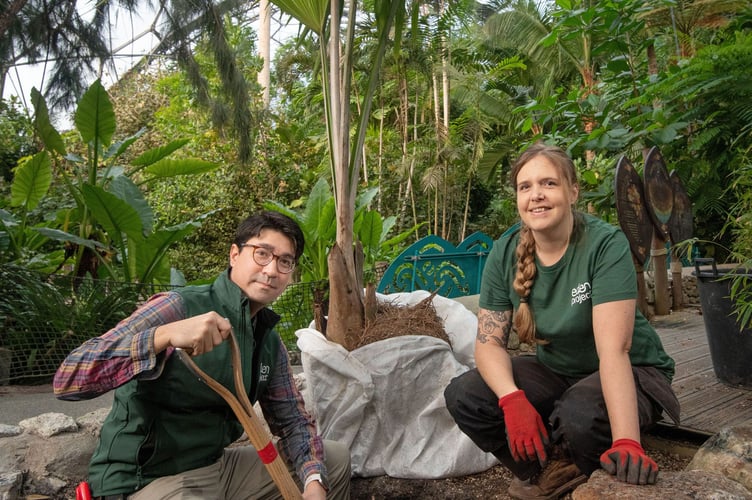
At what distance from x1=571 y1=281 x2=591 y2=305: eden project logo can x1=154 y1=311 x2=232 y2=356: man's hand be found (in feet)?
3.38

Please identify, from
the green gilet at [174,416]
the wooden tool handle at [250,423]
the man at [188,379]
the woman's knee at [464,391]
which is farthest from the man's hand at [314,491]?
the woman's knee at [464,391]

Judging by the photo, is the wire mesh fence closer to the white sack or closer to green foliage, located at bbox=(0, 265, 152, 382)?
green foliage, located at bbox=(0, 265, 152, 382)

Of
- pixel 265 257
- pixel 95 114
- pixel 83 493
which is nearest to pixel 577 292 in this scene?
pixel 265 257

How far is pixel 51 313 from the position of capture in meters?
4.16

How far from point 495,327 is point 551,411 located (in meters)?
0.32

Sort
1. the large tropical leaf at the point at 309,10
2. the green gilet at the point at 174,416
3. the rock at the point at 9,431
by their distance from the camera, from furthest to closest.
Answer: the large tropical leaf at the point at 309,10, the rock at the point at 9,431, the green gilet at the point at 174,416

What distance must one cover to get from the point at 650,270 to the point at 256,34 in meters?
15.2

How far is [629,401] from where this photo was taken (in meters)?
1.76

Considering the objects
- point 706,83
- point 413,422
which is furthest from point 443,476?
point 706,83

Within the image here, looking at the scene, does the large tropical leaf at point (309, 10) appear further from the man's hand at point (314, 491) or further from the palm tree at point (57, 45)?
the palm tree at point (57, 45)

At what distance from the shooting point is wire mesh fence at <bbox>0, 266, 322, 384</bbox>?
4.06 metres

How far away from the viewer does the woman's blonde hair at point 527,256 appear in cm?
202

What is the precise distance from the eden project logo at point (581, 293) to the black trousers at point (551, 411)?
0.73ft

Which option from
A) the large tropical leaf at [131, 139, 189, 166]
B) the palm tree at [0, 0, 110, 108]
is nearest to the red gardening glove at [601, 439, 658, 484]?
the large tropical leaf at [131, 139, 189, 166]
